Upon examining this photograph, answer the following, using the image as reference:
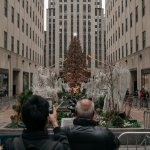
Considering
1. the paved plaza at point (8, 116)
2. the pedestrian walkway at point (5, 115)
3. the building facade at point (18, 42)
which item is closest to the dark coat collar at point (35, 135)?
the pedestrian walkway at point (5, 115)

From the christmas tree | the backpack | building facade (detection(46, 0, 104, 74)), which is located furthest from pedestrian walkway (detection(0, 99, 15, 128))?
building facade (detection(46, 0, 104, 74))

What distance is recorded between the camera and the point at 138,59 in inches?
1686

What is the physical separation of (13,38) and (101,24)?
125 metres

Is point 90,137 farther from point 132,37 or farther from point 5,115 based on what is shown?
point 132,37

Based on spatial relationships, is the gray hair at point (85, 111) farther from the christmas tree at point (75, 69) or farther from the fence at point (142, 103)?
the christmas tree at point (75, 69)

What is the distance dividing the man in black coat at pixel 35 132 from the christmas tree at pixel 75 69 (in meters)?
30.5

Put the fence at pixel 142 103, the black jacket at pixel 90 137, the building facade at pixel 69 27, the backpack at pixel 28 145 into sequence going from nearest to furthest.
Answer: the backpack at pixel 28 145 < the black jacket at pixel 90 137 < the fence at pixel 142 103 < the building facade at pixel 69 27

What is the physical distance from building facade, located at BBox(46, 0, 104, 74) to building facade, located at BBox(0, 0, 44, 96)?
86.5 metres

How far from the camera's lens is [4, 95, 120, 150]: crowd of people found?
341 centimetres

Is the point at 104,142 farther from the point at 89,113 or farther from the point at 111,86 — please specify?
the point at 111,86

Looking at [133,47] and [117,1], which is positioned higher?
[117,1]

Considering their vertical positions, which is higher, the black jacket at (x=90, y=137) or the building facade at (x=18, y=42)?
the building facade at (x=18, y=42)

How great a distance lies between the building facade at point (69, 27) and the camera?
154500 millimetres

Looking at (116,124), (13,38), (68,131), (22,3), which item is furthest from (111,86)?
(22,3)
